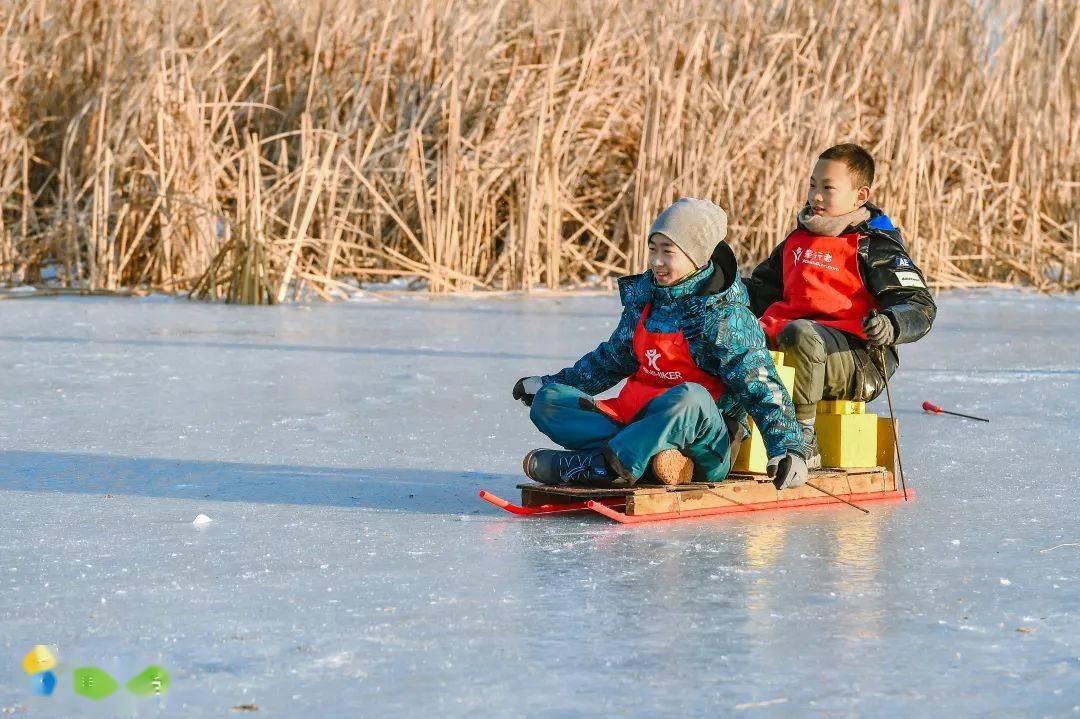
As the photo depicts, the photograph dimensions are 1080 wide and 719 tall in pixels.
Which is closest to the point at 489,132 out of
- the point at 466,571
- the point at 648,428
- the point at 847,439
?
the point at 847,439

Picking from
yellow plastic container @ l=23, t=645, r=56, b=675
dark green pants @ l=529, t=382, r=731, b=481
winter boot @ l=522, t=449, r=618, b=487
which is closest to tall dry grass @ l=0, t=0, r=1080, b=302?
dark green pants @ l=529, t=382, r=731, b=481

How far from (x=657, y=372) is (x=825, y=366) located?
488 mm

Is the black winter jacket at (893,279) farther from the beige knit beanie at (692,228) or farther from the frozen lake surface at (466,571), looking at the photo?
the beige knit beanie at (692,228)

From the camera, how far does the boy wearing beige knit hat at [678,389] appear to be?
11.5 ft

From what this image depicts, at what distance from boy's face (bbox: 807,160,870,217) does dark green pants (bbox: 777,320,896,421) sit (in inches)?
12.2

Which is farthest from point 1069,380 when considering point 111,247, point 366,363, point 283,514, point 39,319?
point 111,247

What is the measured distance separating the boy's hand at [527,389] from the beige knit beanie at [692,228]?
17.8 inches

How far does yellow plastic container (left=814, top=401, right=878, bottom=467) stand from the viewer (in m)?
3.89

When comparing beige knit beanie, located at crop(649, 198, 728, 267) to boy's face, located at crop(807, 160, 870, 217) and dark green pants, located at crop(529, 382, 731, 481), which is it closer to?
dark green pants, located at crop(529, 382, 731, 481)

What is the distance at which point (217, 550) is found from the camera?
10.0ft

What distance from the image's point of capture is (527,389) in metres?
3.74

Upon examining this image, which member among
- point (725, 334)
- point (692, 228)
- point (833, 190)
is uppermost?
point (833, 190)

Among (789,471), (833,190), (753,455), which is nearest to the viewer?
(789,471)

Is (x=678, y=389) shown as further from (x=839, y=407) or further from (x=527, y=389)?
(x=839, y=407)
